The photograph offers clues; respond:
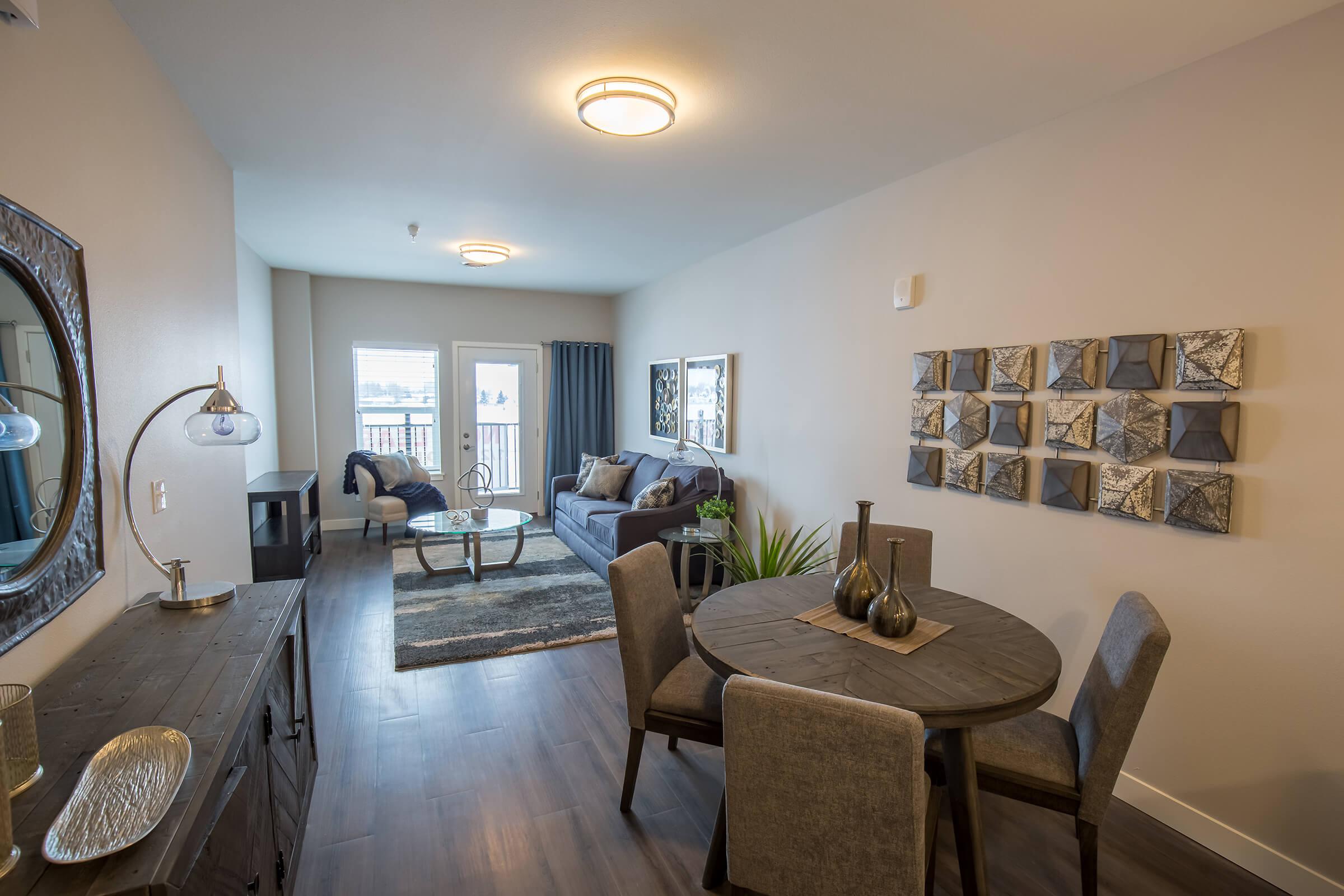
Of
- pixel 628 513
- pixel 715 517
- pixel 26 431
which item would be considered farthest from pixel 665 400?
pixel 26 431

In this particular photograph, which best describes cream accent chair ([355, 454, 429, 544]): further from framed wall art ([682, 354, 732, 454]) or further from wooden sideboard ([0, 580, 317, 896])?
wooden sideboard ([0, 580, 317, 896])

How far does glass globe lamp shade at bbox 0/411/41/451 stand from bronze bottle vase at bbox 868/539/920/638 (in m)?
2.02

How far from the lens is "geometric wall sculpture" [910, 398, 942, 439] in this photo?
295cm

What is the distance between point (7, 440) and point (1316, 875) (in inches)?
135

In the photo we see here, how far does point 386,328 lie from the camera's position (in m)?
6.38

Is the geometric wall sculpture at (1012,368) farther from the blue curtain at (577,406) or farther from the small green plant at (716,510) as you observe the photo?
the blue curtain at (577,406)

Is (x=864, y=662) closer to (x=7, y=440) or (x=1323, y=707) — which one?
(x=1323, y=707)

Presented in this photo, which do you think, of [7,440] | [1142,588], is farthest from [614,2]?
[1142,588]

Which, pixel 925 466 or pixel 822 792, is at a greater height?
pixel 925 466

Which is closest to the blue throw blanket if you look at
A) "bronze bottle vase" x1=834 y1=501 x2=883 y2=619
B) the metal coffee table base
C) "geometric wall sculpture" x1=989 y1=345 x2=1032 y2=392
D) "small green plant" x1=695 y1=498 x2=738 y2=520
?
the metal coffee table base

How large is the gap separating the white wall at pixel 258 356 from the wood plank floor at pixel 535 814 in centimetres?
252

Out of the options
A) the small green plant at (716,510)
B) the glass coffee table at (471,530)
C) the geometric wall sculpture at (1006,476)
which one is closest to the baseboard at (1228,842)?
the geometric wall sculpture at (1006,476)

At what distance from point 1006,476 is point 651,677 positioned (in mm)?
1677

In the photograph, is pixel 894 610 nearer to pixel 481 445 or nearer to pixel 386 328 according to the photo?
pixel 481 445
